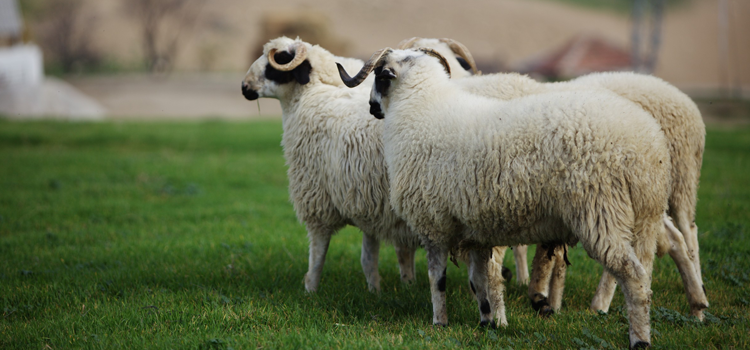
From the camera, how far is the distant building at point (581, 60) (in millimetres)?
30734

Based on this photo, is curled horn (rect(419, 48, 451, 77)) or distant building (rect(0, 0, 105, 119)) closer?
curled horn (rect(419, 48, 451, 77))

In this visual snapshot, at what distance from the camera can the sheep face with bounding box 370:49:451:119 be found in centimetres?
464

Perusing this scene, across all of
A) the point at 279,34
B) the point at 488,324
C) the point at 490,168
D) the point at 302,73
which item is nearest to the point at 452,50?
the point at 302,73

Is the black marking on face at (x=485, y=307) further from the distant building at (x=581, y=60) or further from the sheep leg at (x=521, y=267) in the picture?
the distant building at (x=581, y=60)

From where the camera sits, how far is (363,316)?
15.8ft

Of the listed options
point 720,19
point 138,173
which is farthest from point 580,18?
point 138,173

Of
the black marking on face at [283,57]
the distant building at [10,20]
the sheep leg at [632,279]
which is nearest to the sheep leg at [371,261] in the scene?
the black marking on face at [283,57]

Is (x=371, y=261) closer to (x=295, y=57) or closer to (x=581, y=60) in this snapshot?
(x=295, y=57)

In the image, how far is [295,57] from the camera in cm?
561

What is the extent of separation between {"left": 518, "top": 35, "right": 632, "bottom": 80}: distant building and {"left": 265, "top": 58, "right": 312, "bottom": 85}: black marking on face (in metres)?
26.2

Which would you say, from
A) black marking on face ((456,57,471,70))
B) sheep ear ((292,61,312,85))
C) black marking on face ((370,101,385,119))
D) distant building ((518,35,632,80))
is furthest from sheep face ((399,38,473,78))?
distant building ((518,35,632,80))

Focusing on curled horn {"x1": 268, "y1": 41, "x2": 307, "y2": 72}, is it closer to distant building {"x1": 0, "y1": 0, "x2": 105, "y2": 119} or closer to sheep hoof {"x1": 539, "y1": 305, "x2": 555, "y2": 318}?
sheep hoof {"x1": 539, "y1": 305, "x2": 555, "y2": 318}

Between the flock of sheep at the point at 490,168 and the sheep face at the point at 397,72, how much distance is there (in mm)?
11

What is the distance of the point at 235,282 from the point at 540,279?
283cm
